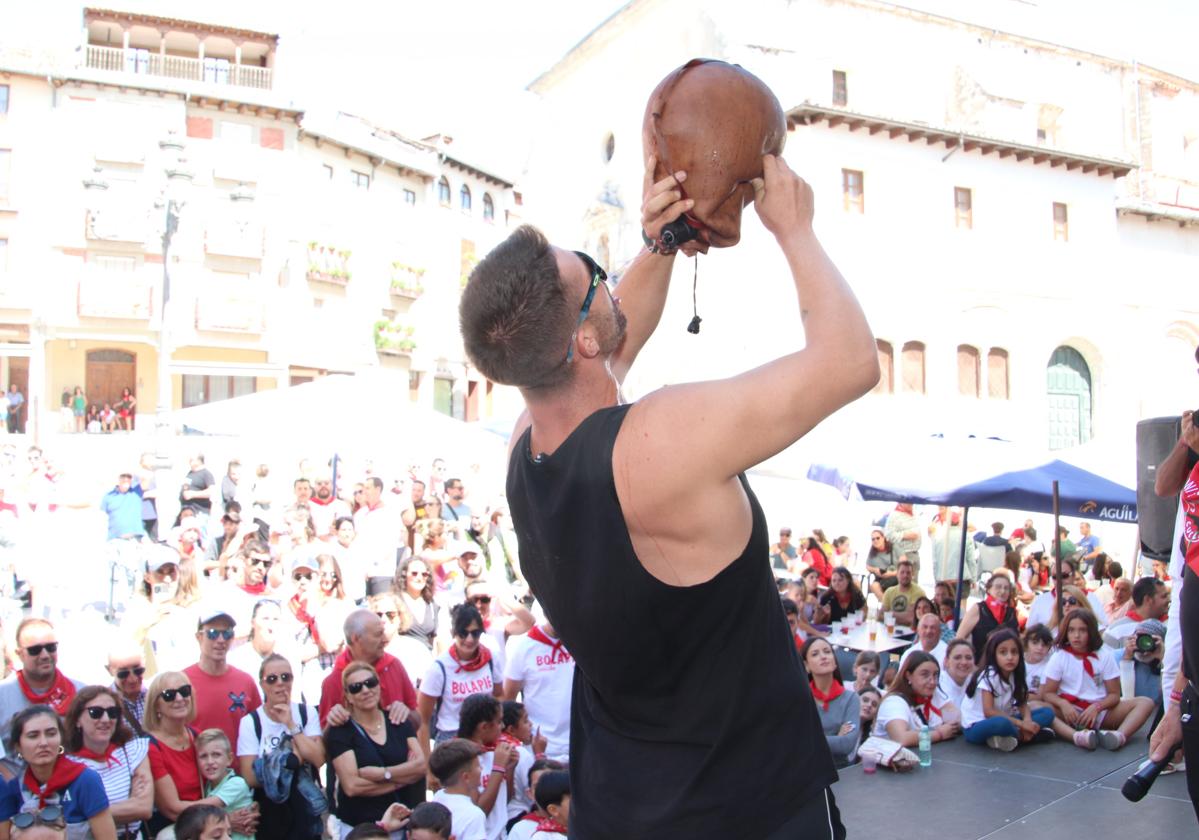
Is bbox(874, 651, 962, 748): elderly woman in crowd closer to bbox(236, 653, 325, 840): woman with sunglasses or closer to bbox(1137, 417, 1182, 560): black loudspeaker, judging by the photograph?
bbox(1137, 417, 1182, 560): black loudspeaker

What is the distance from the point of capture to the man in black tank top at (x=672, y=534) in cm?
179

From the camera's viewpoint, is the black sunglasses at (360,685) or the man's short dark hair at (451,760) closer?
the man's short dark hair at (451,760)

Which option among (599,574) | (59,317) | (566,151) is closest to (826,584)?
(599,574)

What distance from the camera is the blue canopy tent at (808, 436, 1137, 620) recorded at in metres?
10.5

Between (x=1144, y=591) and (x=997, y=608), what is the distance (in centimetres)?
123

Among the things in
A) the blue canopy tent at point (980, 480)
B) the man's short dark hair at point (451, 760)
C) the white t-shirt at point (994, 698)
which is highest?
the blue canopy tent at point (980, 480)

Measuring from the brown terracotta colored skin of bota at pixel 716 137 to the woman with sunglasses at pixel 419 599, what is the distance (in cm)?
688

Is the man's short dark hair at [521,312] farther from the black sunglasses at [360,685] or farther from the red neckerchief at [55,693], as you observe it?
the red neckerchief at [55,693]

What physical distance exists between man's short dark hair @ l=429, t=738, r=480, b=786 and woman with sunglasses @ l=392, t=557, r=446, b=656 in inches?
114

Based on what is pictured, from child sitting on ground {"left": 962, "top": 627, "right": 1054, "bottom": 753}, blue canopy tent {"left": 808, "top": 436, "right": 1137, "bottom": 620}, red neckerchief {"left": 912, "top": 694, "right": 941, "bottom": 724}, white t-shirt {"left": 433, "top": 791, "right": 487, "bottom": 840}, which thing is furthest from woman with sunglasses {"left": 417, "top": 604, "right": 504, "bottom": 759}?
blue canopy tent {"left": 808, "top": 436, "right": 1137, "bottom": 620}

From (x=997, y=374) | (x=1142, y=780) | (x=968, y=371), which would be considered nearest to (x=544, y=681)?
(x=1142, y=780)

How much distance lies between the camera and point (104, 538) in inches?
479

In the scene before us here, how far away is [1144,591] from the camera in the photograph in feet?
31.3

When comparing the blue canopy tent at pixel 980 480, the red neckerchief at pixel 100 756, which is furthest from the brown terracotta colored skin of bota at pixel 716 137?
the blue canopy tent at pixel 980 480
